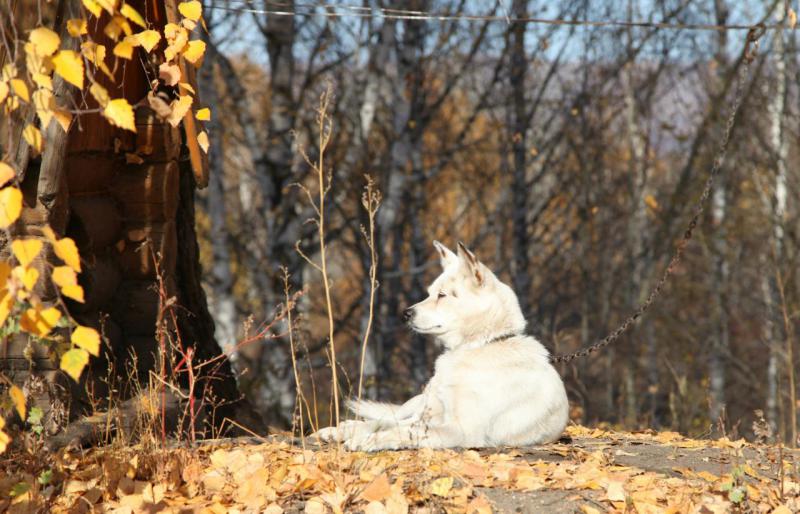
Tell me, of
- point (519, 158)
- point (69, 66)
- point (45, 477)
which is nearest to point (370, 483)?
A: point (45, 477)

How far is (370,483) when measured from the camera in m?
4.13

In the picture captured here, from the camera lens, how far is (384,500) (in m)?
4.06

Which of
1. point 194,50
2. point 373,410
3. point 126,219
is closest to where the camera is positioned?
point 194,50

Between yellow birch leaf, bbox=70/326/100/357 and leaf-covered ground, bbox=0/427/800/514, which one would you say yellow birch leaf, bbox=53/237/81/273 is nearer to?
yellow birch leaf, bbox=70/326/100/357

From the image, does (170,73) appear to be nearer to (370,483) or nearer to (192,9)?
(192,9)

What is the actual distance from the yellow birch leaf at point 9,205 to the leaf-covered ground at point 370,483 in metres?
1.48

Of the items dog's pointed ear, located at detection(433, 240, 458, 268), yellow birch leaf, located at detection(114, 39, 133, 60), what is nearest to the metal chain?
dog's pointed ear, located at detection(433, 240, 458, 268)

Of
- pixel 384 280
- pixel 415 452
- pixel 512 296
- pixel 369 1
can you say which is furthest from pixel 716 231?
pixel 415 452

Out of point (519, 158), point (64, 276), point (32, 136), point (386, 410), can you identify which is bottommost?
point (386, 410)

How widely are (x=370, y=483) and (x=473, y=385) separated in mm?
1339

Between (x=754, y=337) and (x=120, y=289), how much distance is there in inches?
880

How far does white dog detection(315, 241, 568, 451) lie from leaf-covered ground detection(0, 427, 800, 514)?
23cm

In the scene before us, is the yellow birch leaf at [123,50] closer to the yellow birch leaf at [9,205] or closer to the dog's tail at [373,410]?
the yellow birch leaf at [9,205]

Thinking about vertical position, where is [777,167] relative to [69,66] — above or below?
below
